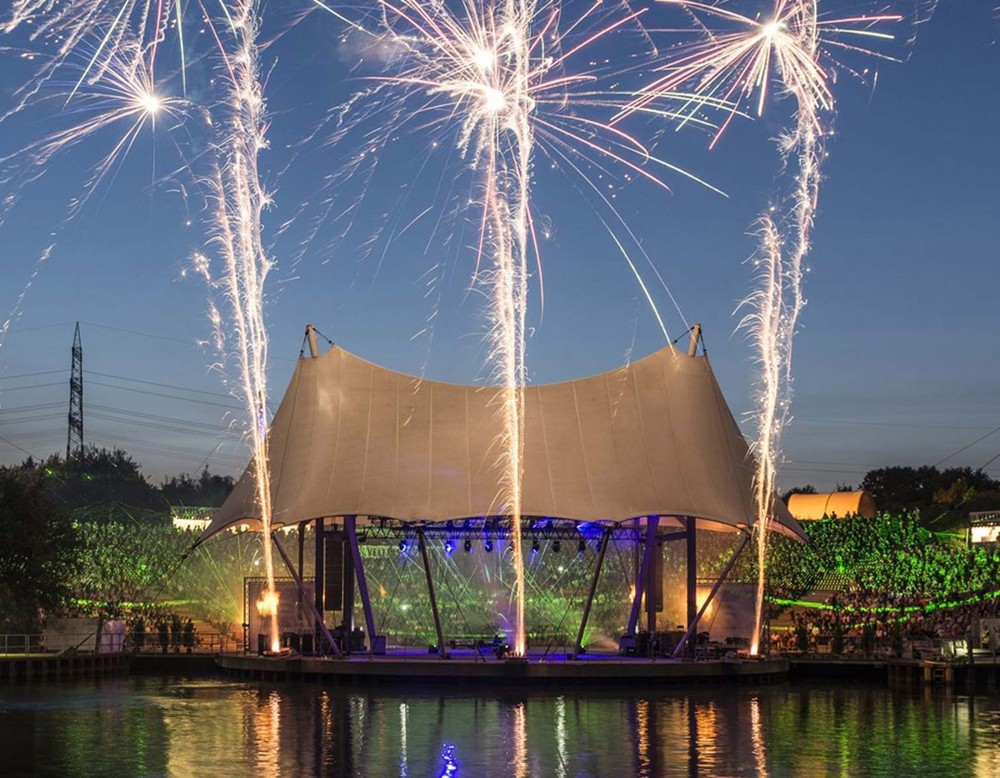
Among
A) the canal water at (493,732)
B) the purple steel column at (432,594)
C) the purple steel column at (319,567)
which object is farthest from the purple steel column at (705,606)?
the purple steel column at (319,567)

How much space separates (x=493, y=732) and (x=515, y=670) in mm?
10263

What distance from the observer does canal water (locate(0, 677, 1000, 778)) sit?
63.0ft

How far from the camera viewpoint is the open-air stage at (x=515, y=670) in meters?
33.5

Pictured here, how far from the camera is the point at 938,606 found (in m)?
44.7

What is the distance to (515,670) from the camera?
33.6m

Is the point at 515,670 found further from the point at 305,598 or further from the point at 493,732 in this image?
the point at 493,732

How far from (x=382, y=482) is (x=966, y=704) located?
14.9 meters

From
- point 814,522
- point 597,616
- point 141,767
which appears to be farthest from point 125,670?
point 814,522

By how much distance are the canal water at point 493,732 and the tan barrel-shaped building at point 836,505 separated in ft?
122

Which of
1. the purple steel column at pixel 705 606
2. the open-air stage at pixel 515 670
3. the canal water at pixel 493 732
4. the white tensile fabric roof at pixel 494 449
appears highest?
the white tensile fabric roof at pixel 494 449

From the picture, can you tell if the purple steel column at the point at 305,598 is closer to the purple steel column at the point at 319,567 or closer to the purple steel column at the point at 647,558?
the purple steel column at the point at 319,567

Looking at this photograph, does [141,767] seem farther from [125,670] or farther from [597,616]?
[597,616]

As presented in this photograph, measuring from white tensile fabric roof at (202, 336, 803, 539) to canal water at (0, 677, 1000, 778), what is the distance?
4.98m

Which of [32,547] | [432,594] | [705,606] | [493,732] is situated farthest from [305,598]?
[493,732]
